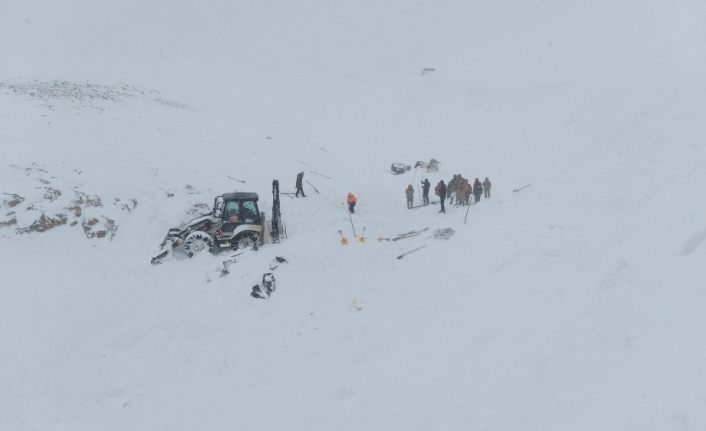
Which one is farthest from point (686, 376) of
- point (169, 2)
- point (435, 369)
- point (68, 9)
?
point (169, 2)

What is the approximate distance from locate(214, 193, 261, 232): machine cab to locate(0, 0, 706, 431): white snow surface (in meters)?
1.26

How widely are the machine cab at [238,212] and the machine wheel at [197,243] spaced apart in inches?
25.5

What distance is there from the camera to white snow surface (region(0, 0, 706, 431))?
8.56 meters

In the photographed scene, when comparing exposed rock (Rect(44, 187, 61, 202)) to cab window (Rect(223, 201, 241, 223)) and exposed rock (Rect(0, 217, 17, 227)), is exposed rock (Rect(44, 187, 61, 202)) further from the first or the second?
cab window (Rect(223, 201, 241, 223))

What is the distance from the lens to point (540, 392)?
8.00 meters

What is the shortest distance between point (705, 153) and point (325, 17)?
67.0m

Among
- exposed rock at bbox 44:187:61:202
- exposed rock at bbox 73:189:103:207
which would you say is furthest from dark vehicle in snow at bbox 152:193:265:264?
exposed rock at bbox 44:187:61:202

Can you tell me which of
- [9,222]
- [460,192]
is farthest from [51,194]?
[460,192]

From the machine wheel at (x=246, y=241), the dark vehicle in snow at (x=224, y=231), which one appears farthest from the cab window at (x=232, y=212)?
the machine wheel at (x=246, y=241)

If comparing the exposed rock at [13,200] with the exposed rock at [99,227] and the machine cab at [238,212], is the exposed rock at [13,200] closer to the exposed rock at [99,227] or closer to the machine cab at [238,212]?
the exposed rock at [99,227]

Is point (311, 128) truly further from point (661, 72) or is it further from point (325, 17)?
point (325, 17)

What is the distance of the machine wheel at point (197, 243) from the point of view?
1493cm

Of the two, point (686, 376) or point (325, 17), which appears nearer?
point (686, 376)

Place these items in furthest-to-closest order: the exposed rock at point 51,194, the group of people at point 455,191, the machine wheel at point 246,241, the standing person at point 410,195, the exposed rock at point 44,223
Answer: the standing person at point 410,195 < the group of people at point 455,191 < the exposed rock at point 51,194 < the machine wheel at point 246,241 < the exposed rock at point 44,223
